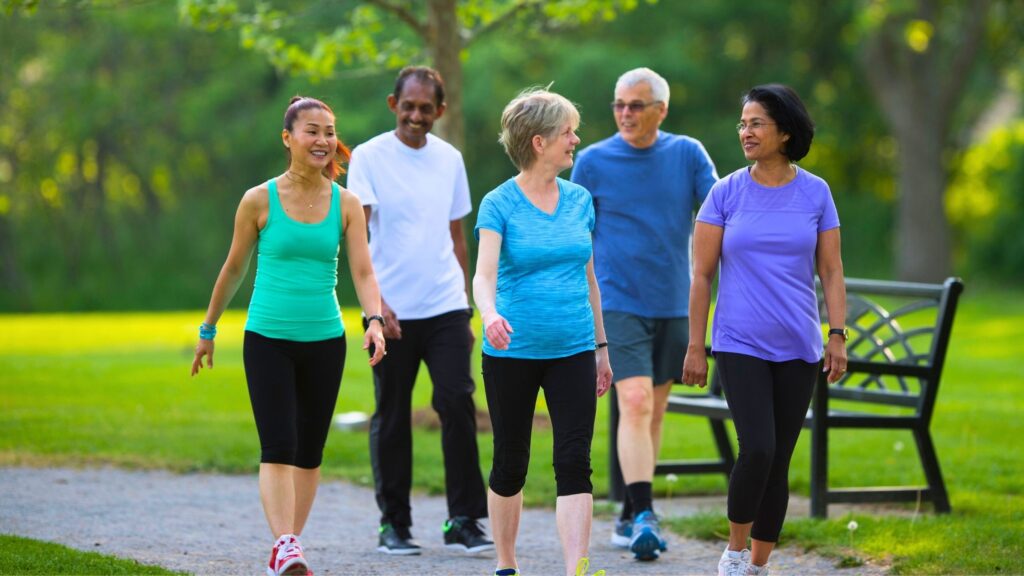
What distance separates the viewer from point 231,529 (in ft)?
24.2

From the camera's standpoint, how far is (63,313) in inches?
1379

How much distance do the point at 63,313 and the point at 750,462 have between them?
104ft

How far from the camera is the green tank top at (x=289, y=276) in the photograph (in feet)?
18.6

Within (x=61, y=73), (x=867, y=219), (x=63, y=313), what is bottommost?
(x=63, y=313)

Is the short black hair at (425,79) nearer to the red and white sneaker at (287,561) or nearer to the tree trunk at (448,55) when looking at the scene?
the red and white sneaker at (287,561)

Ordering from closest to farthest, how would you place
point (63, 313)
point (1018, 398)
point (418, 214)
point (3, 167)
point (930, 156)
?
point (418, 214) → point (1018, 398) → point (930, 156) → point (63, 313) → point (3, 167)

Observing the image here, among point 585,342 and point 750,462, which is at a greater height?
point 585,342

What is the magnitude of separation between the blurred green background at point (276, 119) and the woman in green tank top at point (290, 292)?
25.9 m

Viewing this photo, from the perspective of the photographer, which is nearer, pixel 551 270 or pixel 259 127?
pixel 551 270

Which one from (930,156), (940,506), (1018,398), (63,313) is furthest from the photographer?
(63,313)


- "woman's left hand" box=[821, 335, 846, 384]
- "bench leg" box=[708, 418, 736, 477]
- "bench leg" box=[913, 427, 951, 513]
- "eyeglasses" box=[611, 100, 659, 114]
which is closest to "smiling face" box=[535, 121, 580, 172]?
"woman's left hand" box=[821, 335, 846, 384]

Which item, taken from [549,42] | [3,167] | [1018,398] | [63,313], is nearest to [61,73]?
[3,167]

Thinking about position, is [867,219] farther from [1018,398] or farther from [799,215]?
[799,215]

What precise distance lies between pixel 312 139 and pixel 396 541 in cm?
211
